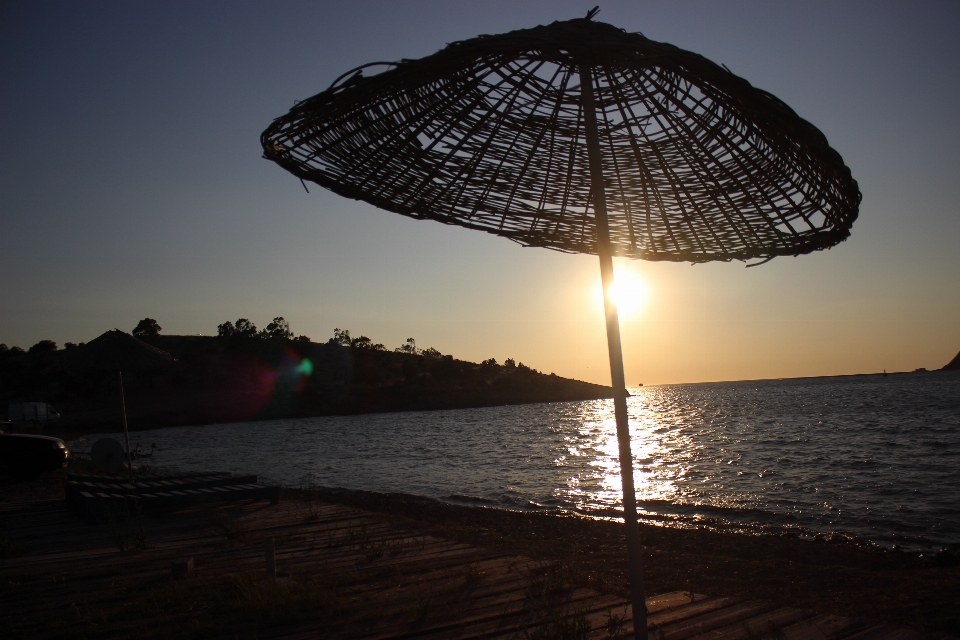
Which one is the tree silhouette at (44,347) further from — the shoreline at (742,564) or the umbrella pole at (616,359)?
the umbrella pole at (616,359)

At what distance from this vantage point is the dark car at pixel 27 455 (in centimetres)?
1497

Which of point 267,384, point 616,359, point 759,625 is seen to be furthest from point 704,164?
point 267,384

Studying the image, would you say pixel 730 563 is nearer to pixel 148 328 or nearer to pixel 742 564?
pixel 742 564

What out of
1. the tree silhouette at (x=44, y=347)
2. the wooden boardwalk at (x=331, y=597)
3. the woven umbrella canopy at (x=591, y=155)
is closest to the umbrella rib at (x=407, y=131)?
the woven umbrella canopy at (x=591, y=155)

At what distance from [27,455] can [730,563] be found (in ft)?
53.6

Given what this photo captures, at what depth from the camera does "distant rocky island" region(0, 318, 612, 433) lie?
7056cm

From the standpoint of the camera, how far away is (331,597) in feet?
15.6

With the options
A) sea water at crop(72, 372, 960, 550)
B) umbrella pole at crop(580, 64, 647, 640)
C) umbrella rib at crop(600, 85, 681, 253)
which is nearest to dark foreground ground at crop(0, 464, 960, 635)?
sea water at crop(72, 372, 960, 550)

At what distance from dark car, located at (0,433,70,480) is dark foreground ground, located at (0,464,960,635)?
22.9 inches

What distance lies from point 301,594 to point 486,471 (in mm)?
20390

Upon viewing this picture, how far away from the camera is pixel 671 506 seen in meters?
16.5

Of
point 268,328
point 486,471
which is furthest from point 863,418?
point 268,328

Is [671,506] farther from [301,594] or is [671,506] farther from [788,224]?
[788,224]

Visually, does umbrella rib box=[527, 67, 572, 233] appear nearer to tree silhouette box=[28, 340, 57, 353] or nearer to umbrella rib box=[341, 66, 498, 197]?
umbrella rib box=[341, 66, 498, 197]
